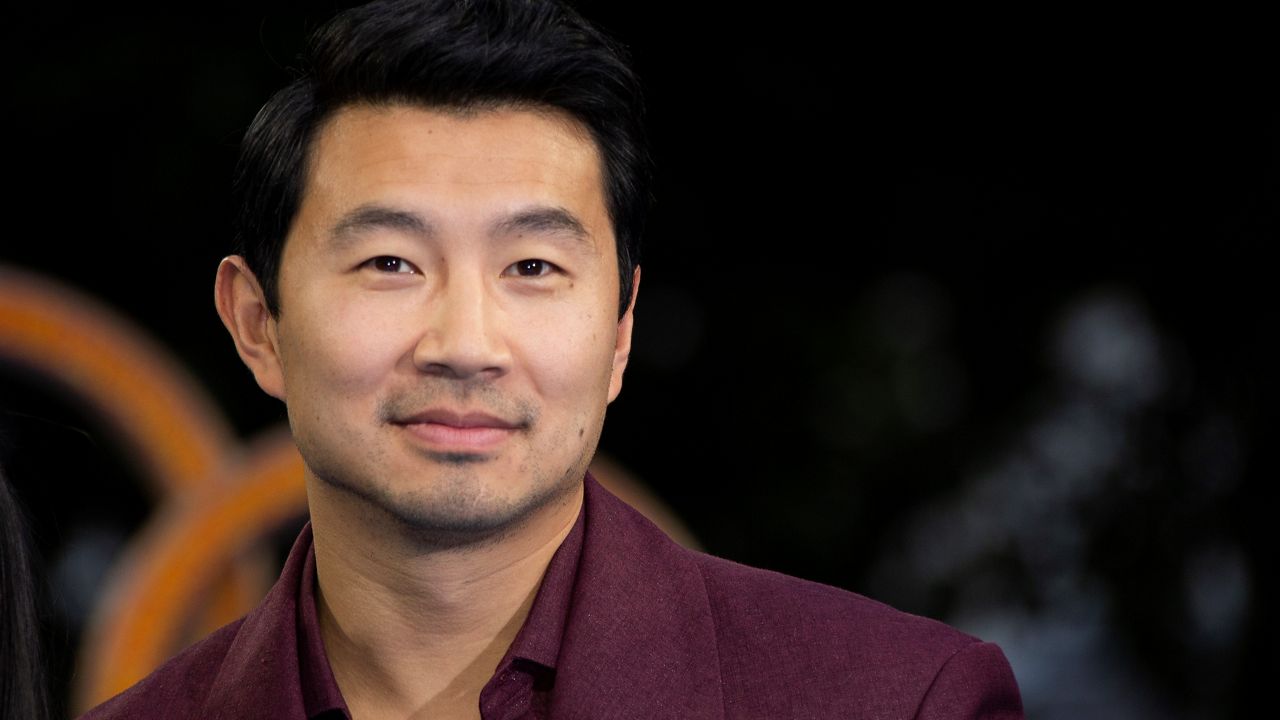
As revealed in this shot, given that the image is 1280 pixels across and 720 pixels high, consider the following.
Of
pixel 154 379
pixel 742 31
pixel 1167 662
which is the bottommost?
pixel 1167 662

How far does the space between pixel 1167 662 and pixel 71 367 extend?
3350 mm

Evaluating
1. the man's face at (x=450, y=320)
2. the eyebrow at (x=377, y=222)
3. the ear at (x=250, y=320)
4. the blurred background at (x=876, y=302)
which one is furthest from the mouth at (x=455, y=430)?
the blurred background at (x=876, y=302)

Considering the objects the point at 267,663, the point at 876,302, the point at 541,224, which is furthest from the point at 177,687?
the point at 876,302

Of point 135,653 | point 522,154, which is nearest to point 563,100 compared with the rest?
point 522,154

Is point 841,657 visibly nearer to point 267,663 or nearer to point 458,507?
point 458,507

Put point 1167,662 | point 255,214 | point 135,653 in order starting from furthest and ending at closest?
1. point 1167,662
2. point 135,653
3. point 255,214

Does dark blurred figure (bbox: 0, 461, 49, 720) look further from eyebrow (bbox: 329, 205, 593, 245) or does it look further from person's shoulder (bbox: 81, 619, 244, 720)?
eyebrow (bbox: 329, 205, 593, 245)

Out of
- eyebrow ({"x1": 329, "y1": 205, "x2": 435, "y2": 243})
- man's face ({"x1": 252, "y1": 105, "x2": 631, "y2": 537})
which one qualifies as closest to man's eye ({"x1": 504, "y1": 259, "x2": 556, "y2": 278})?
man's face ({"x1": 252, "y1": 105, "x2": 631, "y2": 537})

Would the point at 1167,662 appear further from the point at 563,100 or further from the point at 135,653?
the point at 563,100

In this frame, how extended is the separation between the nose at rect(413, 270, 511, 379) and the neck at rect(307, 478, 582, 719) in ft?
0.87

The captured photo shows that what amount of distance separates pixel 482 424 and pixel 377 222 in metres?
0.33

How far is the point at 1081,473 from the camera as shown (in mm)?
6023

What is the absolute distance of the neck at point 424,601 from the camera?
9.20ft

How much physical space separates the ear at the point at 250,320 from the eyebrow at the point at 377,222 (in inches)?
9.9
